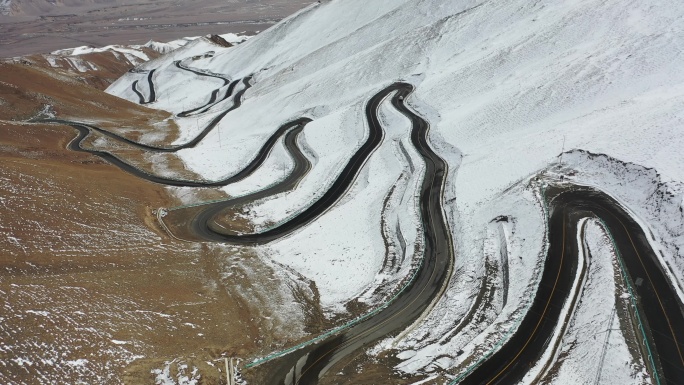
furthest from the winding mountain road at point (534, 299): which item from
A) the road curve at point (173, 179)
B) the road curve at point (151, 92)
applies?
the road curve at point (151, 92)

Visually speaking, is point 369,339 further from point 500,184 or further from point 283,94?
point 283,94

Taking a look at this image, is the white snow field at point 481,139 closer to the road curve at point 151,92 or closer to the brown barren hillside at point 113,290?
the brown barren hillside at point 113,290

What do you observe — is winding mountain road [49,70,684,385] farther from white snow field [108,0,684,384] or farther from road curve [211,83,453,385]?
white snow field [108,0,684,384]

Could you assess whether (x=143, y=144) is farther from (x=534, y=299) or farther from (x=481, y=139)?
(x=534, y=299)

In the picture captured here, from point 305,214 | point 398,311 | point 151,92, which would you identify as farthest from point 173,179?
point 151,92

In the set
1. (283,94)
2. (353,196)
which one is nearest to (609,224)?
(353,196)

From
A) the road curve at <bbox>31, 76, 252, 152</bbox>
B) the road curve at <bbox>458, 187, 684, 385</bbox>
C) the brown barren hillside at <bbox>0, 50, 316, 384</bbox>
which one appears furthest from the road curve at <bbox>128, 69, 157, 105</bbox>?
the road curve at <bbox>458, 187, 684, 385</bbox>
